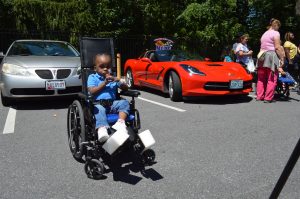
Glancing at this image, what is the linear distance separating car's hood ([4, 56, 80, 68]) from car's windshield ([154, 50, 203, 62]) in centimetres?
215

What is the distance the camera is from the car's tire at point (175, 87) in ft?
24.5

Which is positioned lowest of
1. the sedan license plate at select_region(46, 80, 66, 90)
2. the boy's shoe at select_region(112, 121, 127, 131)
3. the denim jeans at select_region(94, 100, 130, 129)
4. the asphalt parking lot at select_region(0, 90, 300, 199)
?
the asphalt parking lot at select_region(0, 90, 300, 199)

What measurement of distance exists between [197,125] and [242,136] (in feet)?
2.75

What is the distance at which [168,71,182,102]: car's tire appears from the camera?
745 centimetres

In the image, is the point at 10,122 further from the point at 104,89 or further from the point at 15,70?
the point at 104,89

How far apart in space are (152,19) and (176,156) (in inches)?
498

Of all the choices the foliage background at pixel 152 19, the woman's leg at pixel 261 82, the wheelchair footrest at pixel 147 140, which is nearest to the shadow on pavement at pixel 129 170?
the wheelchair footrest at pixel 147 140

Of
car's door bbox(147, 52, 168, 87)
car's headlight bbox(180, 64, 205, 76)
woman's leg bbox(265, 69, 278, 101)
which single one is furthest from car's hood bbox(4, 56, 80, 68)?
woman's leg bbox(265, 69, 278, 101)

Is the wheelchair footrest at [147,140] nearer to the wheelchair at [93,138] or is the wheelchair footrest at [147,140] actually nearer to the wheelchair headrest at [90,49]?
the wheelchair at [93,138]

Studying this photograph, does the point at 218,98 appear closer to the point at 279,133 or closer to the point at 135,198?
the point at 279,133

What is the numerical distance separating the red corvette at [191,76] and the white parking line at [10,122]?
3196 millimetres

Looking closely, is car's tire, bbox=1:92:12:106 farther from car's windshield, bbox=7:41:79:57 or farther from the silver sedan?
car's windshield, bbox=7:41:79:57

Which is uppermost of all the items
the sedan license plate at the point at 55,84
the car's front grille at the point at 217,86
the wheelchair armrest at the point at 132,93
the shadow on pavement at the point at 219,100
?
the wheelchair armrest at the point at 132,93

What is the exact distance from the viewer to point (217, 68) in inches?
298
